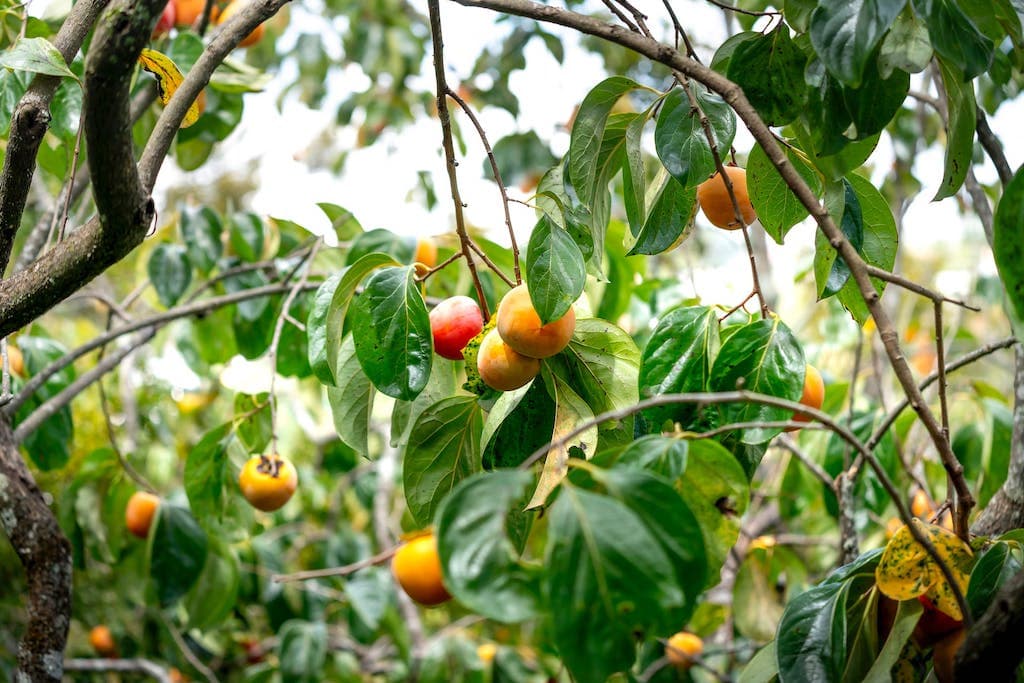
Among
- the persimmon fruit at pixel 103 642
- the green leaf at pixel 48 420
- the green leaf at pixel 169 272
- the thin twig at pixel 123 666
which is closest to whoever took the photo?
the green leaf at pixel 48 420

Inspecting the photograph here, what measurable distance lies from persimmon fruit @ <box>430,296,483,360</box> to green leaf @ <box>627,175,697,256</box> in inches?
6.3

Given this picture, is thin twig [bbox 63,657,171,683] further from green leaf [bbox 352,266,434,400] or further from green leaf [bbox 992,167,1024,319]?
→ green leaf [bbox 992,167,1024,319]

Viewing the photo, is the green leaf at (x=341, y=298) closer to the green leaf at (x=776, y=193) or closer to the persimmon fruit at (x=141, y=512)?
the green leaf at (x=776, y=193)

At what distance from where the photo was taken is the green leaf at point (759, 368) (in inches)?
27.3

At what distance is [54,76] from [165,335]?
1.24m

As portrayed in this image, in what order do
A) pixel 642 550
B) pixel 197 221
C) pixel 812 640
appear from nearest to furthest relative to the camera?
pixel 642 550 < pixel 812 640 < pixel 197 221

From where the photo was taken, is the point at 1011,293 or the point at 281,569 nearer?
the point at 1011,293

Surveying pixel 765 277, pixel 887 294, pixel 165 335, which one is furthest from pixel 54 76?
pixel 887 294

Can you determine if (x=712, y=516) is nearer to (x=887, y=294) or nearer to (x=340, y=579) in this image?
(x=887, y=294)

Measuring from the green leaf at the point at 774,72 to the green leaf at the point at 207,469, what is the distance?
0.84 metres

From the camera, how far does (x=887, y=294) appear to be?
82.4 inches

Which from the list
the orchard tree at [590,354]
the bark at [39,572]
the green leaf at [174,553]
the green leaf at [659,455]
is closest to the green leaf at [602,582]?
the orchard tree at [590,354]

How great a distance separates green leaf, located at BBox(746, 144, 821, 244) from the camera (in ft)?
2.62

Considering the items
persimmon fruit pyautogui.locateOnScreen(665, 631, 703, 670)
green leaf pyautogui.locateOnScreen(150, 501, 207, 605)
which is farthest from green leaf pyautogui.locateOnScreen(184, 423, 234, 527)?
persimmon fruit pyautogui.locateOnScreen(665, 631, 703, 670)
